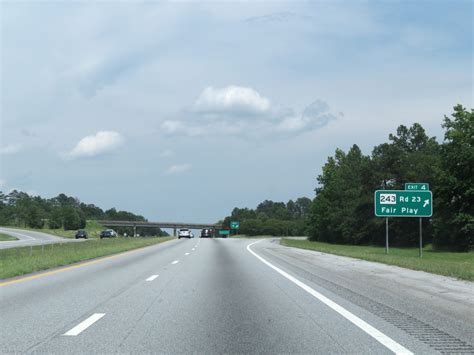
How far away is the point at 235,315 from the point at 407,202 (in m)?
29.6

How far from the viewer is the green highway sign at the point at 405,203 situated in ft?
122

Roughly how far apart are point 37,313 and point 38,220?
581ft

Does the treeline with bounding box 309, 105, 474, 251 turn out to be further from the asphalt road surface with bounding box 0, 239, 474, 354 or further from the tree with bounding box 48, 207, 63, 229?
the tree with bounding box 48, 207, 63, 229

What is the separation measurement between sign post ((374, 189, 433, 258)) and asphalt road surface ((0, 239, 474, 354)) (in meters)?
21.3

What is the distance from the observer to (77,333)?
8.16m

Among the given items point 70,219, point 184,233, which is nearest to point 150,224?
point 70,219

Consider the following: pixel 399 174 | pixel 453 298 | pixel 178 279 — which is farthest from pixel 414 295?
pixel 399 174

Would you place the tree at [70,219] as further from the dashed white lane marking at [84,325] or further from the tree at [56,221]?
the dashed white lane marking at [84,325]

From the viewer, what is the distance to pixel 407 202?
122 ft

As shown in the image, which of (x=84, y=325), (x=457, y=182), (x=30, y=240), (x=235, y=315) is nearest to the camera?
(x=84, y=325)

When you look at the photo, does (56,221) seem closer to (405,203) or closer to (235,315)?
(405,203)

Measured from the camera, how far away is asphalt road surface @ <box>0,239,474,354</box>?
24.6ft

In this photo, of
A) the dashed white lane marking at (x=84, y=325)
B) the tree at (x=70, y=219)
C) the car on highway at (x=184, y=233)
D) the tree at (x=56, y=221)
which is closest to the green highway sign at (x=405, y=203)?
the dashed white lane marking at (x=84, y=325)

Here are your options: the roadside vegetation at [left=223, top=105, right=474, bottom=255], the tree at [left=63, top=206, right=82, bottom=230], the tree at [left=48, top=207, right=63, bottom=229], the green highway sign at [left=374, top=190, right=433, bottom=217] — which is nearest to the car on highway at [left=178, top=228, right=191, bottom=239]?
the roadside vegetation at [left=223, top=105, right=474, bottom=255]
